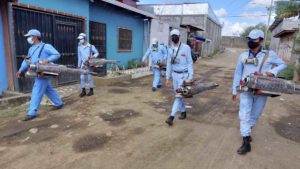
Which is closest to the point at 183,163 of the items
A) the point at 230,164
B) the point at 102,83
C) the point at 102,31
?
the point at 230,164

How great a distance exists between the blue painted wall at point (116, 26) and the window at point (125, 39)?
21cm

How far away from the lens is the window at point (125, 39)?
39.1 ft

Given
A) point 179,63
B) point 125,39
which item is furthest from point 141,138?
point 125,39

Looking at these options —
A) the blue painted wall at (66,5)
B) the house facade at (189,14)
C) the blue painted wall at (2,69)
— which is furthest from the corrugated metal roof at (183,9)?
the blue painted wall at (2,69)

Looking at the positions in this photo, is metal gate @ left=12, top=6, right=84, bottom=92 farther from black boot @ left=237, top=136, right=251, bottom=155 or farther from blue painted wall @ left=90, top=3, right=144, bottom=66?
black boot @ left=237, top=136, right=251, bottom=155

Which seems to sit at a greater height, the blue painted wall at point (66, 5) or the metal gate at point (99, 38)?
the blue painted wall at point (66, 5)

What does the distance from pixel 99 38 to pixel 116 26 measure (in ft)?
5.50

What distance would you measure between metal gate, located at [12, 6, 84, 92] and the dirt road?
1899mm

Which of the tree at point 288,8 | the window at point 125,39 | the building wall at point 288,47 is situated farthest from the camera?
the building wall at point 288,47

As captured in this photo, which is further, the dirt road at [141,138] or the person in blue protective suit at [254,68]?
the person in blue protective suit at [254,68]

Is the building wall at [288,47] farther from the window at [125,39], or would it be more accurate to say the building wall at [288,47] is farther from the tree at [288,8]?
the window at [125,39]

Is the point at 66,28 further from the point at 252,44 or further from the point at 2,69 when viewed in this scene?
the point at 252,44

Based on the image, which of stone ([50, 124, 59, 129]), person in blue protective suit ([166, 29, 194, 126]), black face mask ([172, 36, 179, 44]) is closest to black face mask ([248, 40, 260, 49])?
person in blue protective suit ([166, 29, 194, 126])

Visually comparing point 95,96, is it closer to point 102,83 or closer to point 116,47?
point 102,83
